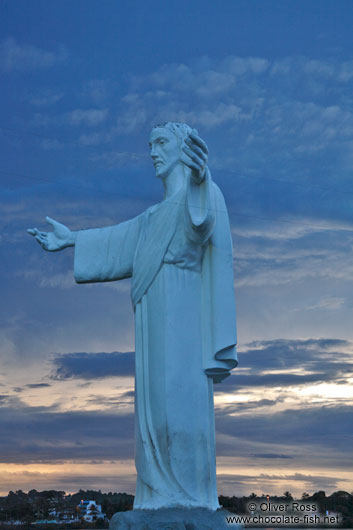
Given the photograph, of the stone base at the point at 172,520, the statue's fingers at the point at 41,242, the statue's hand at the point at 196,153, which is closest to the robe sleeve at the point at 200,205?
the statue's hand at the point at 196,153

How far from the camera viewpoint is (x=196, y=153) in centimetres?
1049

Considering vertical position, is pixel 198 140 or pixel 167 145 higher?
pixel 167 145

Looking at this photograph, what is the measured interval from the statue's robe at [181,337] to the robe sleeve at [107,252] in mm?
67

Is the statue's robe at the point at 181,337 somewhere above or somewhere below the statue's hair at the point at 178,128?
below

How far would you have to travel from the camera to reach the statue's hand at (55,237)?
12.7 meters

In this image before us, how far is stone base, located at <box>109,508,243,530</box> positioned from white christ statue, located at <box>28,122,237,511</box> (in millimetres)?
237

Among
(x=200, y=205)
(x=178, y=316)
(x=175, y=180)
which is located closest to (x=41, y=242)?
(x=175, y=180)

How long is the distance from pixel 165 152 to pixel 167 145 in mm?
A: 124

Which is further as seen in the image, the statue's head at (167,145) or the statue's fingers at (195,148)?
the statue's head at (167,145)

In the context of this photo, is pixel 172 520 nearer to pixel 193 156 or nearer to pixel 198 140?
pixel 193 156

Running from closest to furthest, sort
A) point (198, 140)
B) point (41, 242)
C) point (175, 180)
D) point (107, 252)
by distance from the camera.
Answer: point (198, 140) → point (175, 180) → point (107, 252) → point (41, 242)

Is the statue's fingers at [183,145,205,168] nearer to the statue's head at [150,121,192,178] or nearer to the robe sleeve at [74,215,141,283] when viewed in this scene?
the statue's head at [150,121,192,178]

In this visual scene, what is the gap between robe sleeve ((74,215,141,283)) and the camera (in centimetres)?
1227

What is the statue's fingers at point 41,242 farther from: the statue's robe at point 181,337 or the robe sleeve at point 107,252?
the statue's robe at point 181,337
